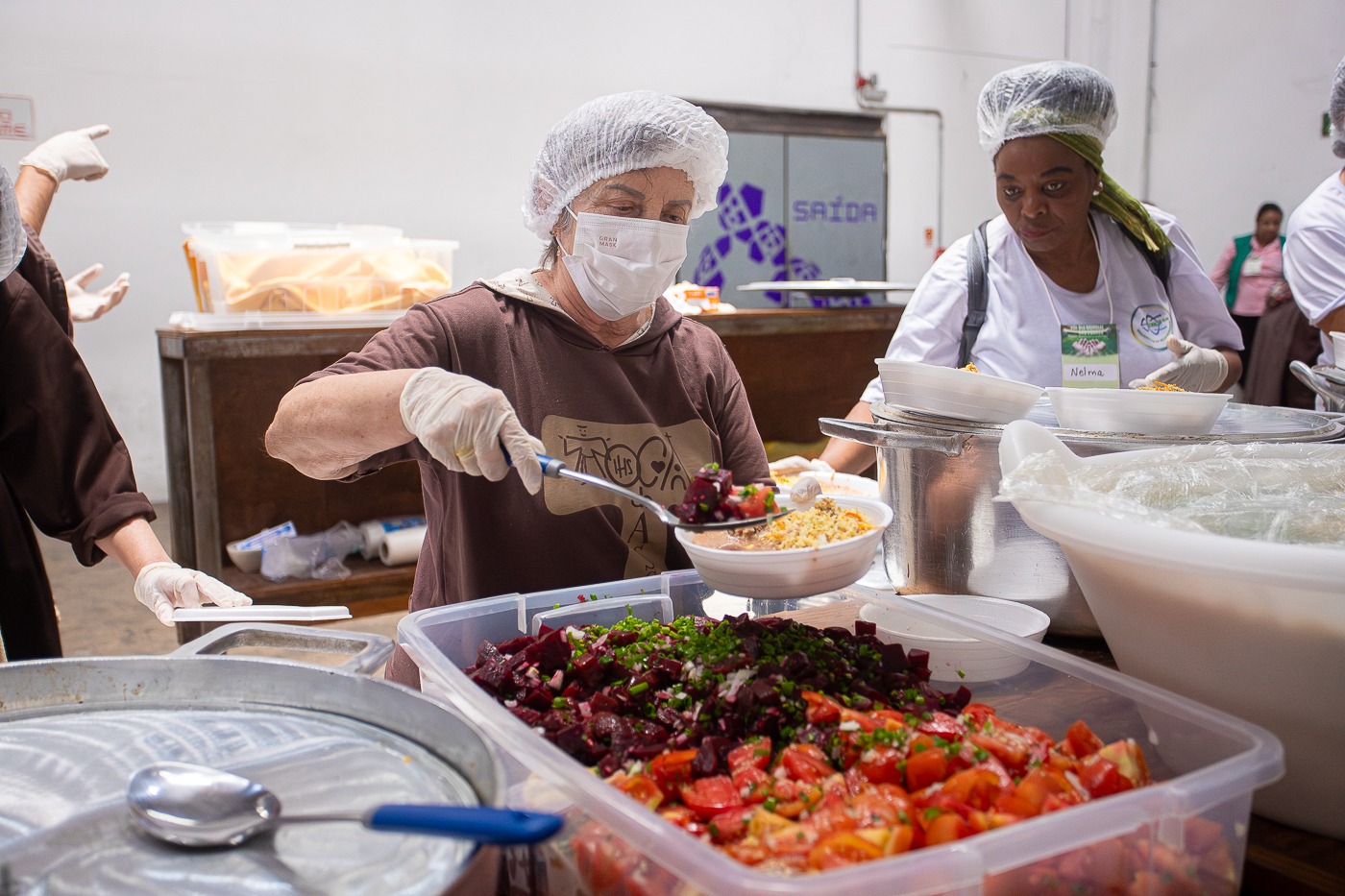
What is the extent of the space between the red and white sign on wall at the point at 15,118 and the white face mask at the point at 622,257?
531 cm

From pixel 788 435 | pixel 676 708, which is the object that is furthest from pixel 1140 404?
pixel 788 435

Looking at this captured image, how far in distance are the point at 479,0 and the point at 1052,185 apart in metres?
5.28

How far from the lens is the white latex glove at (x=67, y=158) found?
2.86 meters

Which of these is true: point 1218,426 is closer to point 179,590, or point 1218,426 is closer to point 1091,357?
point 1091,357

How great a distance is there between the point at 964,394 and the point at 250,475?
9.18ft

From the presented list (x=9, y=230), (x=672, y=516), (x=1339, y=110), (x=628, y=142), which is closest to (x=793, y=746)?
(x=672, y=516)

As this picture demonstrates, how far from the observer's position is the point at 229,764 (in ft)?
2.62

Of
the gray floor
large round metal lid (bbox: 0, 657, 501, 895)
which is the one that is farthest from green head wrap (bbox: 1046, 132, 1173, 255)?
the gray floor

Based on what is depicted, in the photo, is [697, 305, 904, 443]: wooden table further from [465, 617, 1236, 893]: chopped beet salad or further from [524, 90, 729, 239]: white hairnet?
[465, 617, 1236, 893]: chopped beet salad

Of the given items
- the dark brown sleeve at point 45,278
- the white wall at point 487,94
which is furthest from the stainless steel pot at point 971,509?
the white wall at point 487,94

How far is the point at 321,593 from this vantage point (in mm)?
3260

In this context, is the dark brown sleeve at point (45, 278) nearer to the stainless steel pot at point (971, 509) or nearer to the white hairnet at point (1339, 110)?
the stainless steel pot at point (971, 509)

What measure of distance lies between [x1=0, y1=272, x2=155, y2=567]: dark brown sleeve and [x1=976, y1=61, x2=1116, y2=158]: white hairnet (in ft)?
7.36

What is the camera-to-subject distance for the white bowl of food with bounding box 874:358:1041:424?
1471 mm
